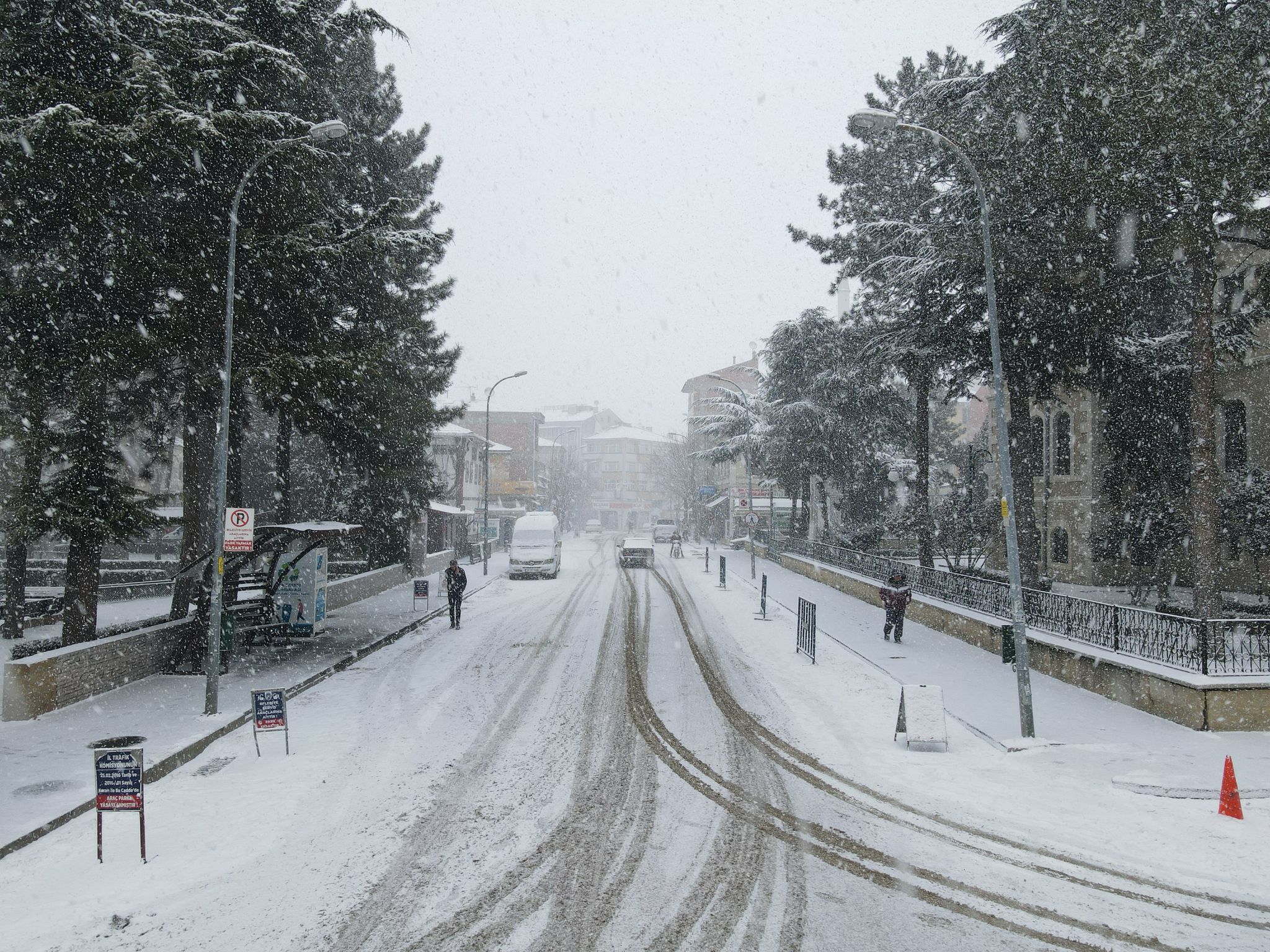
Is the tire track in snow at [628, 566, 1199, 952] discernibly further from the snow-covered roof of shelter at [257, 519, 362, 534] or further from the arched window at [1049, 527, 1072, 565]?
the arched window at [1049, 527, 1072, 565]

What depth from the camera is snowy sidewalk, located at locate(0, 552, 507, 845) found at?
7855mm

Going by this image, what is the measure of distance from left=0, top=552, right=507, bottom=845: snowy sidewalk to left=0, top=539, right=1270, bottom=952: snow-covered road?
555 millimetres

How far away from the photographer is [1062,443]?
30.0 m

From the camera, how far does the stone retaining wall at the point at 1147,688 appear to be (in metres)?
10.4

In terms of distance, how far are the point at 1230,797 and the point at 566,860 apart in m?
6.29

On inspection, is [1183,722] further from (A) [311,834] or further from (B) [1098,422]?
(B) [1098,422]

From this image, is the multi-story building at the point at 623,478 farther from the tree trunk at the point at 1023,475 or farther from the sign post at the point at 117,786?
the sign post at the point at 117,786

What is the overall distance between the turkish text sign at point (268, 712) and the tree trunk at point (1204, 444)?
14.4 m

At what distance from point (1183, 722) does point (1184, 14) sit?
1100cm

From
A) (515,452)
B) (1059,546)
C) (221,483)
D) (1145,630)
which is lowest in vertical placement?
(1145,630)

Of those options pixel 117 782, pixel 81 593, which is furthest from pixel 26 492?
pixel 117 782

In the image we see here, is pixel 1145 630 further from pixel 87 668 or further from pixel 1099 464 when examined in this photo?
pixel 1099 464

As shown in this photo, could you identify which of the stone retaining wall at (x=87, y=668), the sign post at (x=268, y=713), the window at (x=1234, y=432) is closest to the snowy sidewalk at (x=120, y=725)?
the stone retaining wall at (x=87, y=668)

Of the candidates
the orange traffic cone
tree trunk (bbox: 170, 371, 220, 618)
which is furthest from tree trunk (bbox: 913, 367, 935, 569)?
tree trunk (bbox: 170, 371, 220, 618)
